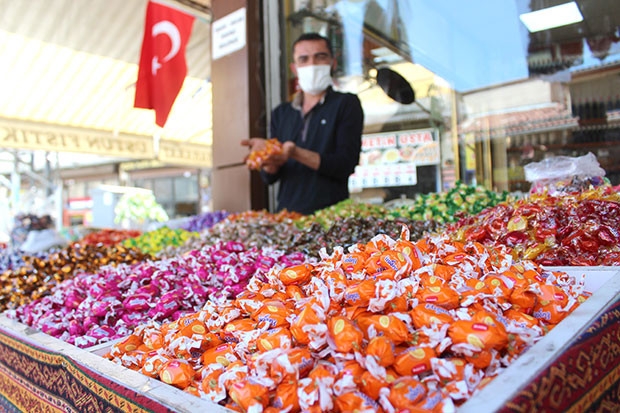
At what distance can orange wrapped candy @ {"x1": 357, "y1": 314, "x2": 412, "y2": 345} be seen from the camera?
79cm

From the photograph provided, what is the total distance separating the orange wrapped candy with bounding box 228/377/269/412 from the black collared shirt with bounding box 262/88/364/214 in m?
1.91

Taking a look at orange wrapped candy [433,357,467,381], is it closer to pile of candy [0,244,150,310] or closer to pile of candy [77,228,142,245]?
pile of candy [0,244,150,310]

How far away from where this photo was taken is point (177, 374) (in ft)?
2.85

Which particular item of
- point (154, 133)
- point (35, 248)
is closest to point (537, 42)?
point (35, 248)

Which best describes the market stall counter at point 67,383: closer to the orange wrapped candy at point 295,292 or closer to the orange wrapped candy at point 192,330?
the orange wrapped candy at point 192,330

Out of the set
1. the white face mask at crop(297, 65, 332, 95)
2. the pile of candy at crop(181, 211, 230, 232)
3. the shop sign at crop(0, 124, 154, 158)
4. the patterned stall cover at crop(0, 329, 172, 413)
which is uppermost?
the shop sign at crop(0, 124, 154, 158)

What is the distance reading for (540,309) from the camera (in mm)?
906

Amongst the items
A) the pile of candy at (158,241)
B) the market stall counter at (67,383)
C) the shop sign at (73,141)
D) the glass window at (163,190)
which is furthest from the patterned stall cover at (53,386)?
the glass window at (163,190)

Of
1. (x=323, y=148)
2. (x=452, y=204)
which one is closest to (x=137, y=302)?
(x=452, y=204)

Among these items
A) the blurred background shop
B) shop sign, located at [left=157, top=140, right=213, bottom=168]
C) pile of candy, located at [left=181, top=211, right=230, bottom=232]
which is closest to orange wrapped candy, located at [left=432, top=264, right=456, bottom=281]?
pile of candy, located at [left=181, top=211, right=230, bottom=232]

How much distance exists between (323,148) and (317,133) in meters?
0.12

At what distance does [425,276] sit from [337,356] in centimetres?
30

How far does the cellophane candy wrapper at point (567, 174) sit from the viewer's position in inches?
77.4

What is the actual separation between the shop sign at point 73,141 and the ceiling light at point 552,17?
6285 millimetres
